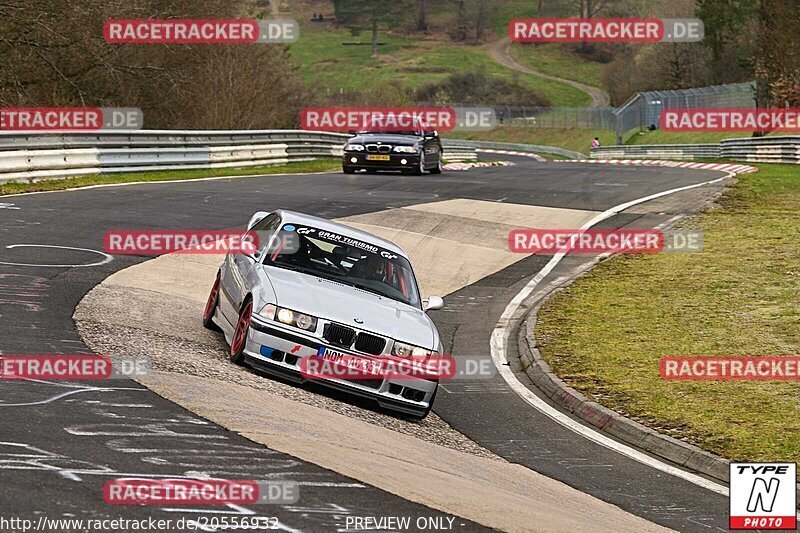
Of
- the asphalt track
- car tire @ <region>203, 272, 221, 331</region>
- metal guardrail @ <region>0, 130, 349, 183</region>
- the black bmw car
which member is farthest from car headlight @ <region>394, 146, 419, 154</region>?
car tire @ <region>203, 272, 221, 331</region>

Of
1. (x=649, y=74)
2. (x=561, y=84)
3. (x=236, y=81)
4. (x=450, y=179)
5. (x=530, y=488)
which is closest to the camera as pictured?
(x=530, y=488)

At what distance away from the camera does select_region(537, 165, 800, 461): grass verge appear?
1063cm

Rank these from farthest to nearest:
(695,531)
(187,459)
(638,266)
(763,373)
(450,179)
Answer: (450,179)
(638,266)
(763,373)
(695,531)
(187,459)

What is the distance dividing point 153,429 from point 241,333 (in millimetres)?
2702

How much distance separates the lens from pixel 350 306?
34.2 ft

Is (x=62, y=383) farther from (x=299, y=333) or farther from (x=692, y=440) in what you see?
(x=692, y=440)

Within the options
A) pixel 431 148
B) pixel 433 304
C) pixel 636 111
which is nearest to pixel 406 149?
pixel 431 148

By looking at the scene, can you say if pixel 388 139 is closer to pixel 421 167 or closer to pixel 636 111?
pixel 421 167

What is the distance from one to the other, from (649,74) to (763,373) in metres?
92.6

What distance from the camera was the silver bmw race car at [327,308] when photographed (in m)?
10.1

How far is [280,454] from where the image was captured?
7.66m

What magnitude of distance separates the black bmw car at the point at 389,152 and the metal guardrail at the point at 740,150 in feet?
54.1

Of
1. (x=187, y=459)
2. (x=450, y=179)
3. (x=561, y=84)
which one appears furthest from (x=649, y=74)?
(x=187, y=459)

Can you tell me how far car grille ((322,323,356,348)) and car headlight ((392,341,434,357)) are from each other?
1.32ft
